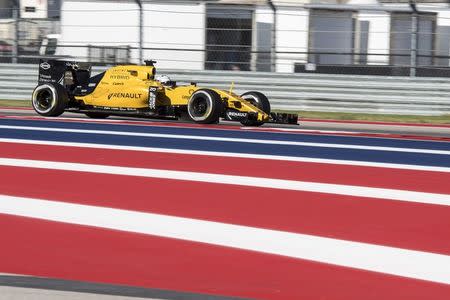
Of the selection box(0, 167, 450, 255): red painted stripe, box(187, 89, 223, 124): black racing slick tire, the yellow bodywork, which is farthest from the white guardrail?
box(0, 167, 450, 255): red painted stripe

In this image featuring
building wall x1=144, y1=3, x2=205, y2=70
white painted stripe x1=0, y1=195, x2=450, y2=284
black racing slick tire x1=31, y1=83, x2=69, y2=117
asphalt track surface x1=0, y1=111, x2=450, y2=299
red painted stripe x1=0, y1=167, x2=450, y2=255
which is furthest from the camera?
building wall x1=144, y1=3, x2=205, y2=70

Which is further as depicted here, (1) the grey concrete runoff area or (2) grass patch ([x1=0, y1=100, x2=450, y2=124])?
(2) grass patch ([x1=0, y1=100, x2=450, y2=124])

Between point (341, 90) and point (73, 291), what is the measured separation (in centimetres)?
1310

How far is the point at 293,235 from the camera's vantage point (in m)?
4.56

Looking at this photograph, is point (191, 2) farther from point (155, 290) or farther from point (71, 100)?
point (155, 290)

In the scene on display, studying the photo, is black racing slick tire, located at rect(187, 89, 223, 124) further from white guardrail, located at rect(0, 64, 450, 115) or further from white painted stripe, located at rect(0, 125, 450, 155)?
white guardrail, located at rect(0, 64, 450, 115)

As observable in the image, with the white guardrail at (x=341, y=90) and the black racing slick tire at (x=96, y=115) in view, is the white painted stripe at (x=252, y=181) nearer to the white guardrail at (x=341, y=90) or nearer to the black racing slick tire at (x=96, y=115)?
the black racing slick tire at (x=96, y=115)

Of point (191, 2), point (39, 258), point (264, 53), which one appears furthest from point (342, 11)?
point (39, 258)

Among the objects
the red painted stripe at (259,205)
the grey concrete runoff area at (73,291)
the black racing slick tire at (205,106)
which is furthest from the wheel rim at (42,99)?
the grey concrete runoff area at (73,291)

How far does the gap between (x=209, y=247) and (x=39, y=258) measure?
0.95 metres

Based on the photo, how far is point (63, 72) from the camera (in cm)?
1291

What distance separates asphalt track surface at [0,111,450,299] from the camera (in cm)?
379

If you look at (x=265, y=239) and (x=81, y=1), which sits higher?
(x=81, y=1)

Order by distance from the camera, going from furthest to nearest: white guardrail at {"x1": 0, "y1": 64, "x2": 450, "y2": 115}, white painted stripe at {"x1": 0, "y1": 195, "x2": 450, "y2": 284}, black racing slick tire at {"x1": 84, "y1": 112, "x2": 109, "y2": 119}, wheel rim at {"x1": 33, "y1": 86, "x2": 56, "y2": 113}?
white guardrail at {"x1": 0, "y1": 64, "x2": 450, "y2": 115}
black racing slick tire at {"x1": 84, "y1": 112, "x2": 109, "y2": 119}
wheel rim at {"x1": 33, "y1": 86, "x2": 56, "y2": 113}
white painted stripe at {"x1": 0, "y1": 195, "x2": 450, "y2": 284}
